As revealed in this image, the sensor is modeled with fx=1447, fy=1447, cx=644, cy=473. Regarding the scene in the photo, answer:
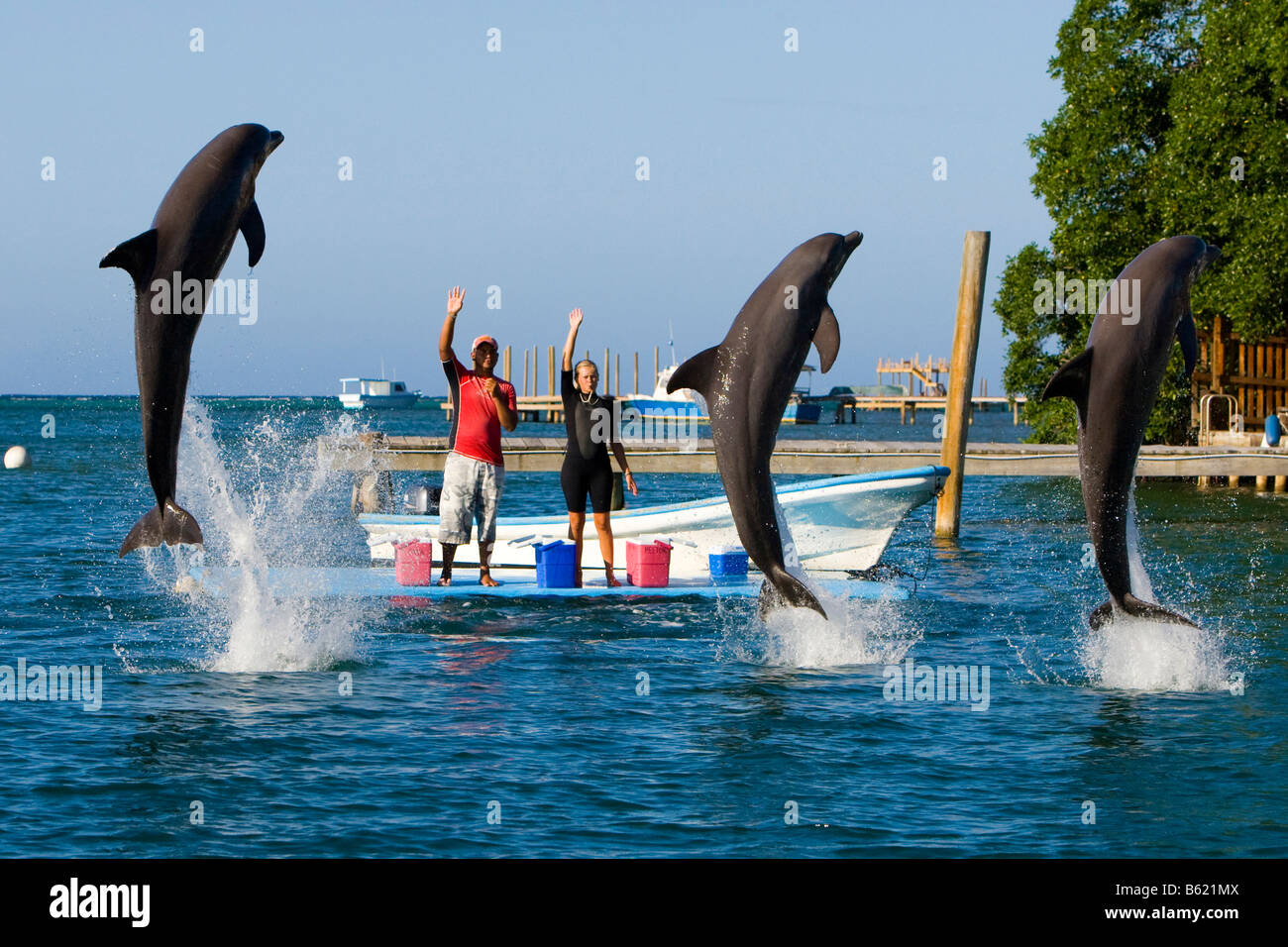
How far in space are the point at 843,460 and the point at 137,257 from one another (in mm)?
16577

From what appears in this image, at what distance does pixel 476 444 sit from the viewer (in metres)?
13.3

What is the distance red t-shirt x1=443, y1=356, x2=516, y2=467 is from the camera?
514 inches

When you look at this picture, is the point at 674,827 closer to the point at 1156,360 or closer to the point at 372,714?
the point at 372,714

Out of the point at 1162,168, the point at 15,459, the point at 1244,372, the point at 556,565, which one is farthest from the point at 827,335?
the point at 15,459

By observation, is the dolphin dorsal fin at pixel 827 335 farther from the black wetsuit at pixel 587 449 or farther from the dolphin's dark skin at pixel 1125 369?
the black wetsuit at pixel 587 449

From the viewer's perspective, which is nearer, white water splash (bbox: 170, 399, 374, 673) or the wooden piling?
white water splash (bbox: 170, 399, 374, 673)

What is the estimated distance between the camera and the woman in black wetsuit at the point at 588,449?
1330 cm

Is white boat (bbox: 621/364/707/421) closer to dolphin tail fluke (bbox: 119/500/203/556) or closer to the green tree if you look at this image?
the green tree

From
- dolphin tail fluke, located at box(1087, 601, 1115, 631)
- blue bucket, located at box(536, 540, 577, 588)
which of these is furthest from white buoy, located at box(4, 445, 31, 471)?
dolphin tail fluke, located at box(1087, 601, 1115, 631)

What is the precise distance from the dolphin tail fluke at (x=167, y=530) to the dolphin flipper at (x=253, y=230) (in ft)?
5.41

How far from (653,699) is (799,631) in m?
1.95

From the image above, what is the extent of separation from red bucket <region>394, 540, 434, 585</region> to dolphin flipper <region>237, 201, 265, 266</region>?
620 cm

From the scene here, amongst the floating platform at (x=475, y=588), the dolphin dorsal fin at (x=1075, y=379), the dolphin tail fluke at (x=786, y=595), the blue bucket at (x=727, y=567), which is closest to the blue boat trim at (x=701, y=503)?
the blue bucket at (x=727, y=567)

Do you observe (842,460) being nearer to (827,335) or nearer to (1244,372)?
(827,335)
